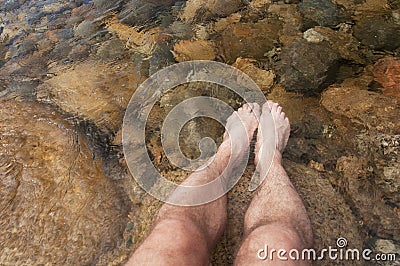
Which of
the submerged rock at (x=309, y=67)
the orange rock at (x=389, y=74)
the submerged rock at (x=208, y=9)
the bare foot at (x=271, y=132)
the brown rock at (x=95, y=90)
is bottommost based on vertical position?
the bare foot at (x=271, y=132)

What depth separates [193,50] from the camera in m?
3.25

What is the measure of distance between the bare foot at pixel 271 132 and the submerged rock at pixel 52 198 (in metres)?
1.09

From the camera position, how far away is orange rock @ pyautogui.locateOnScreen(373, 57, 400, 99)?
8.68 ft

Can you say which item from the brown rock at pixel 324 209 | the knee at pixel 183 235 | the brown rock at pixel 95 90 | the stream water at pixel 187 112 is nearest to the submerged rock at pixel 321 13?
the stream water at pixel 187 112

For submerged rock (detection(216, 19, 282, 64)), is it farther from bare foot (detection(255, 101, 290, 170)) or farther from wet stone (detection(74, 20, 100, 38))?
wet stone (detection(74, 20, 100, 38))

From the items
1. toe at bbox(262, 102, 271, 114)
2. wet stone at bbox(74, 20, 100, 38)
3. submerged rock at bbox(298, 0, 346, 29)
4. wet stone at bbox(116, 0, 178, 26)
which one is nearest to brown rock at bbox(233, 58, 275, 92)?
toe at bbox(262, 102, 271, 114)

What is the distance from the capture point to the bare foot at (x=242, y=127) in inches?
103

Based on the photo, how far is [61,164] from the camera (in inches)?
99.8

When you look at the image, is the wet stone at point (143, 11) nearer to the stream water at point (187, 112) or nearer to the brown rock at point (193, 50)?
the stream water at point (187, 112)

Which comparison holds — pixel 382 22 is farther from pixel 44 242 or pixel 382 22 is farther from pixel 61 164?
pixel 44 242

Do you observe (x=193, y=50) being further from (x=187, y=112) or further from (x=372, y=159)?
(x=372, y=159)

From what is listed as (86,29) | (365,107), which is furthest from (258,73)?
(86,29)

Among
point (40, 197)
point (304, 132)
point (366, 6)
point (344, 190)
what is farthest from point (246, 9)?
point (40, 197)

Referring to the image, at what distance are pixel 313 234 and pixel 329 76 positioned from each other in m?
1.41
